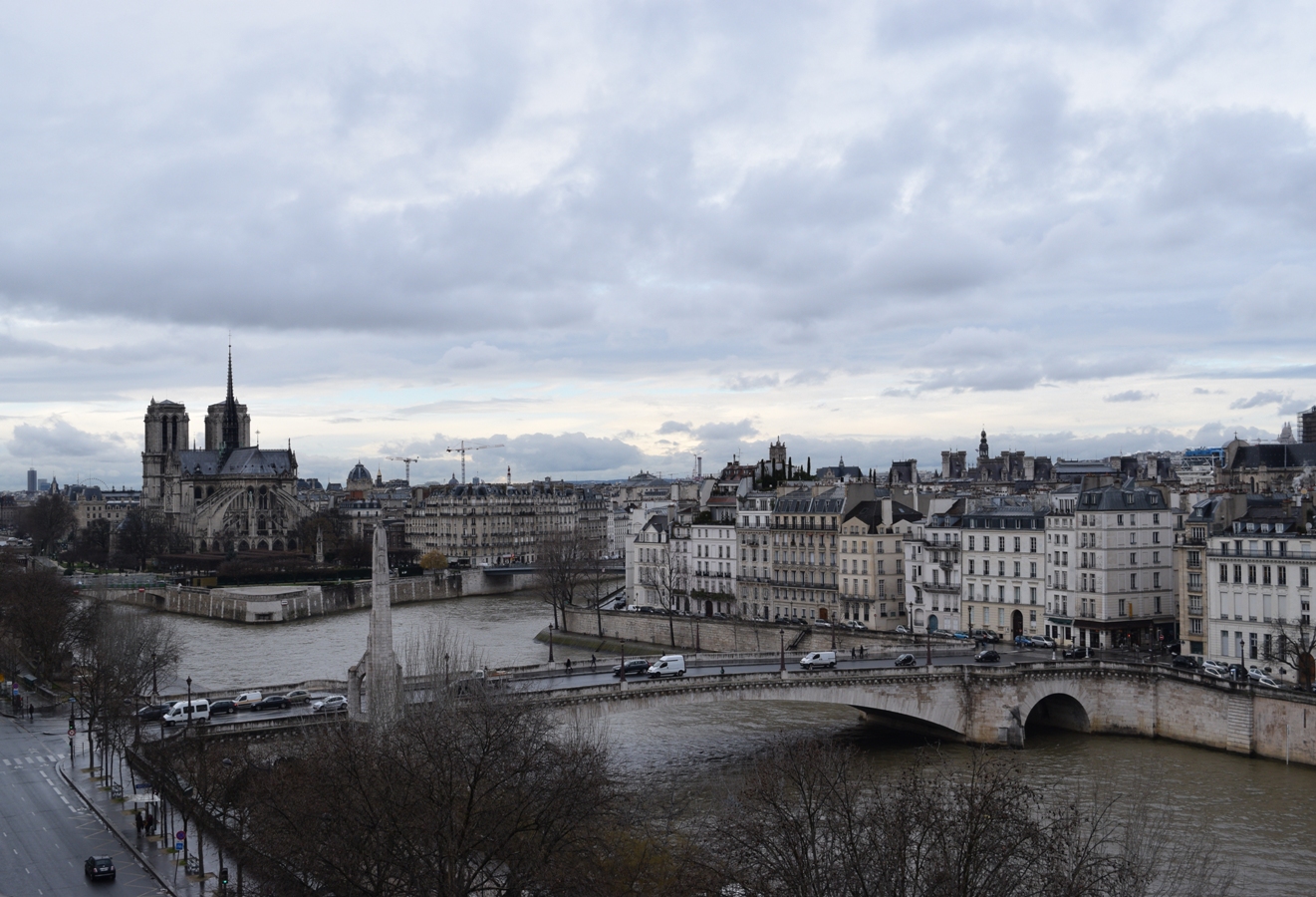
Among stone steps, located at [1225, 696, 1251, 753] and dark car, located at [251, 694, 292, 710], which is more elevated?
dark car, located at [251, 694, 292, 710]

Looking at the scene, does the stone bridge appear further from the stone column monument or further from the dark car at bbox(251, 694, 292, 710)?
the dark car at bbox(251, 694, 292, 710)

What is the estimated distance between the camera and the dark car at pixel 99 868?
28.8 metres

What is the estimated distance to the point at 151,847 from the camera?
1250 inches

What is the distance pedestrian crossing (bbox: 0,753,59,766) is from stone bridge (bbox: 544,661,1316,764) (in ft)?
54.3

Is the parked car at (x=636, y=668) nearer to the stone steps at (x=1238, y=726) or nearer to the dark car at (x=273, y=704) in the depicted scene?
the dark car at (x=273, y=704)

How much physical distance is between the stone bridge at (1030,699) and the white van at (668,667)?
2.31 metres

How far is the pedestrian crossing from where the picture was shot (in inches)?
1620

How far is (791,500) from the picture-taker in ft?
244

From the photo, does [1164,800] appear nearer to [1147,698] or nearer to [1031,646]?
[1147,698]

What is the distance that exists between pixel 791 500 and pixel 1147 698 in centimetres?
3091

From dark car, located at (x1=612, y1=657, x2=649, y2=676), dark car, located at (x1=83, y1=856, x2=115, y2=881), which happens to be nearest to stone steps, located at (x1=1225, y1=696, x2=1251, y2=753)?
dark car, located at (x1=612, y1=657, x2=649, y2=676)

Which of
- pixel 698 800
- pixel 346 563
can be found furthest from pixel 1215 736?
pixel 346 563

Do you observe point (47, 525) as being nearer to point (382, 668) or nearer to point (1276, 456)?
point (1276, 456)

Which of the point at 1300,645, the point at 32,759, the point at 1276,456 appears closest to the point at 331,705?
the point at 32,759
